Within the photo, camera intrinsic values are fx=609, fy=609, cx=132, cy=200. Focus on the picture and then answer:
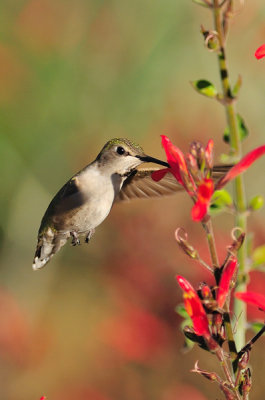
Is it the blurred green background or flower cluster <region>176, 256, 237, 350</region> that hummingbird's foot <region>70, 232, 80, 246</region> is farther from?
the blurred green background

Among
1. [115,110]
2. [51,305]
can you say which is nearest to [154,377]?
[51,305]

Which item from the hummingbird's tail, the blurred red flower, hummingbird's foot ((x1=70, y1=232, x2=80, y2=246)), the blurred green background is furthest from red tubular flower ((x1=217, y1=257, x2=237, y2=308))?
the blurred red flower

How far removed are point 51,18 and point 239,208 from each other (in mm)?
3421

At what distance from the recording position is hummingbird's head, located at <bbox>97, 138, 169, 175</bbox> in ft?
5.77

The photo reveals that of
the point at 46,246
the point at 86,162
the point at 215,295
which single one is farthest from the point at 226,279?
the point at 86,162

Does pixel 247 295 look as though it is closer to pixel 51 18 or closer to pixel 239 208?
pixel 239 208

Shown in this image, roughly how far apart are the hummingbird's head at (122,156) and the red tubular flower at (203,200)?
0.61m

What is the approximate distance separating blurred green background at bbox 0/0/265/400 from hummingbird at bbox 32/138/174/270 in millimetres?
992

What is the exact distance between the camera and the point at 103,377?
3.19m

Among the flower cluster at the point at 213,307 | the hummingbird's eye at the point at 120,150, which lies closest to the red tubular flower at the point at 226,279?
the flower cluster at the point at 213,307

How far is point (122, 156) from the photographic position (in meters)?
1.79

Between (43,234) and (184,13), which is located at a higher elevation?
(184,13)

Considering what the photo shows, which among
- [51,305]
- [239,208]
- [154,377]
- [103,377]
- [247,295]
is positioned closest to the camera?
[247,295]

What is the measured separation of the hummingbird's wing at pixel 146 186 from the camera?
1.89 m
